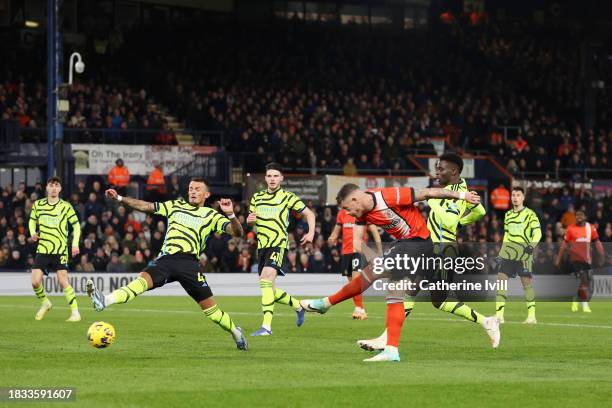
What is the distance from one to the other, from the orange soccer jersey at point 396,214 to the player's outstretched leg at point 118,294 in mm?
2976

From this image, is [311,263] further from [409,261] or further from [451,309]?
[409,261]

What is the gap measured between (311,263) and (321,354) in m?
20.7

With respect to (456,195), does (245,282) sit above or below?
below

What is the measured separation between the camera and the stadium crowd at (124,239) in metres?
33.4

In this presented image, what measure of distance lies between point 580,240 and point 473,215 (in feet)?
42.1

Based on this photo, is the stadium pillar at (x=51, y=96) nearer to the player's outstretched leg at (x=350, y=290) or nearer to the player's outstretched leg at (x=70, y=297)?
the player's outstretched leg at (x=70, y=297)

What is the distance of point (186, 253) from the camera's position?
15.3 meters

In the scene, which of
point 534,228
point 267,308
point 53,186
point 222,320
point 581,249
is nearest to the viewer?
point 222,320

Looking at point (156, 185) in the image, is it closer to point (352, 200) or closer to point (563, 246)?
point (563, 246)

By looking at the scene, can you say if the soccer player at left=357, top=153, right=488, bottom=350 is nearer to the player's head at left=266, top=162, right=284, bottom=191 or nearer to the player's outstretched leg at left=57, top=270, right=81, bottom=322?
the player's head at left=266, top=162, right=284, bottom=191

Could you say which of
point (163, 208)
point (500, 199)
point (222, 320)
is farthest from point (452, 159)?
point (500, 199)

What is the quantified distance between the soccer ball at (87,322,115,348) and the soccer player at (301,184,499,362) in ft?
10.2

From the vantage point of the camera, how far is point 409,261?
13.8m

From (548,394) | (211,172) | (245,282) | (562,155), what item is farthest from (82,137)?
(548,394)
